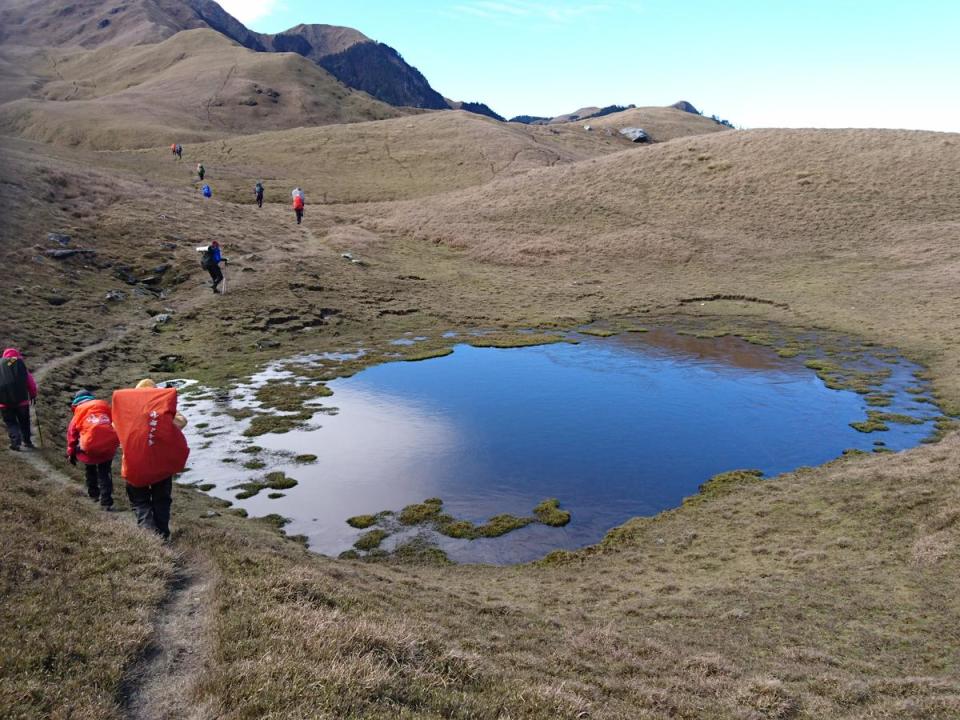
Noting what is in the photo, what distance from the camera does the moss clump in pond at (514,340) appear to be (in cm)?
4316

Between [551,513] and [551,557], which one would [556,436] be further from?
[551,557]

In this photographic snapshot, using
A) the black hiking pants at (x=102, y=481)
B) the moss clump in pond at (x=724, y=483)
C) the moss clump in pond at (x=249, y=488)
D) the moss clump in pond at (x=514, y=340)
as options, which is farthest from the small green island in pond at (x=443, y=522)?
the moss clump in pond at (x=514, y=340)

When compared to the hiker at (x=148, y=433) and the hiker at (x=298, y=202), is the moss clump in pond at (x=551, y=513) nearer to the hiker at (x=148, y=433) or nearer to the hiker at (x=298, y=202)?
the hiker at (x=148, y=433)

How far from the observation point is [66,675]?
27.4 ft

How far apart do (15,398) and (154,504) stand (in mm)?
9076

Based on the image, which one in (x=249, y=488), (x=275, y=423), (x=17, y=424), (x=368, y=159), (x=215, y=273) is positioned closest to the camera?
(x=17, y=424)

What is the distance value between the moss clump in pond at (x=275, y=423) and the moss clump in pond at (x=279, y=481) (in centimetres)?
436

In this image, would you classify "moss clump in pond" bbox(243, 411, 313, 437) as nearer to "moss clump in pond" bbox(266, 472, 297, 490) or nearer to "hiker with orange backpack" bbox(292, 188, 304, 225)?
"moss clump in pond" bbox(266, 472, 297, 490)

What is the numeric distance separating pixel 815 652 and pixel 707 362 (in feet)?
91.7

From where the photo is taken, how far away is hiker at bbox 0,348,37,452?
19094mm

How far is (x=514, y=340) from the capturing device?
4403cm

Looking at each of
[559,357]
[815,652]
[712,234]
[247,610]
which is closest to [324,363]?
[559,357]

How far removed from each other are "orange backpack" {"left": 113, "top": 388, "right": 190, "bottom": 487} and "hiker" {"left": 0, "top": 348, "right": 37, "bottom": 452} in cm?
917

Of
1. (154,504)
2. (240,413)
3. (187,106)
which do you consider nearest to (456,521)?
(154,504)
